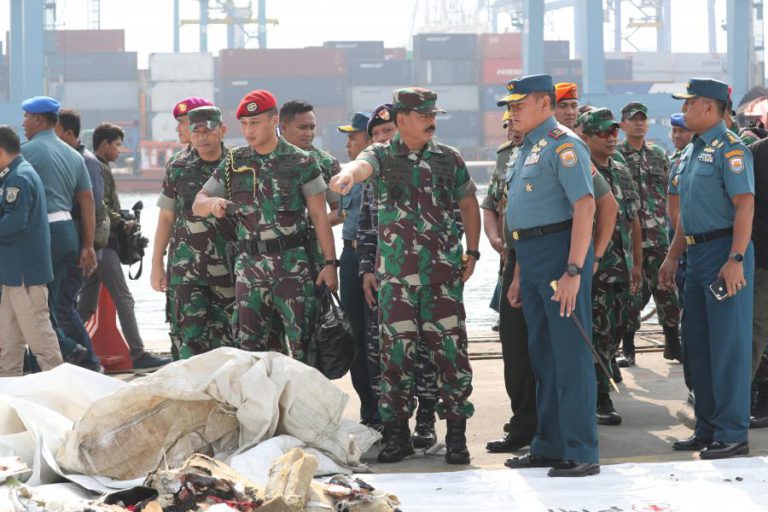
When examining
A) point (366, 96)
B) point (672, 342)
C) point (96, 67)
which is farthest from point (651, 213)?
point (96, 67)

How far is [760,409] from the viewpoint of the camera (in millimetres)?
5637

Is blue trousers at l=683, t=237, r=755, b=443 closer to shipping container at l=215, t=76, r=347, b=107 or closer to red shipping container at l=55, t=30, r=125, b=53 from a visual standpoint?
shipping container at l=215, t=76, r=347, b=107

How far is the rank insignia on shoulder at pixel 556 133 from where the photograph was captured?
453 cm

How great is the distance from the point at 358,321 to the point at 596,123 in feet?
4.89

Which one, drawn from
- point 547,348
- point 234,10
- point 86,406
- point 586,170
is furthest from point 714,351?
point 234,10

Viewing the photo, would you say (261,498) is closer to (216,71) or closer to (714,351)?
(714,351)

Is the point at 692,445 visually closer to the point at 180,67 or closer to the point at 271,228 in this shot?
the point at 271,228

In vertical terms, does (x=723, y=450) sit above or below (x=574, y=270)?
below

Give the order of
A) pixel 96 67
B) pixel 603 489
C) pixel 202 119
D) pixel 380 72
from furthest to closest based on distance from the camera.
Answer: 1. pixel 380 72
2. pixel 96 67
3. pixel 202 119
4. pixel 603 489

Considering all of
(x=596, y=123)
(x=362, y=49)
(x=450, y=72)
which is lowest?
(x=596, y=123)

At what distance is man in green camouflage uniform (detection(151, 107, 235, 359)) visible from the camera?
5.75 m

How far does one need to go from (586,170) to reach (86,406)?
2322 mm

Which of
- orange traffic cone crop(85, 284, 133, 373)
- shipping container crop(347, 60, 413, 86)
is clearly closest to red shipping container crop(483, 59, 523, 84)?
shipping container crop(347, 60, 413, 86)

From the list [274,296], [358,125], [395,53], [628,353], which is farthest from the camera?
[395,53]
